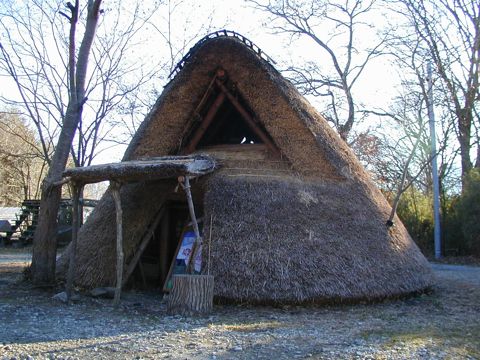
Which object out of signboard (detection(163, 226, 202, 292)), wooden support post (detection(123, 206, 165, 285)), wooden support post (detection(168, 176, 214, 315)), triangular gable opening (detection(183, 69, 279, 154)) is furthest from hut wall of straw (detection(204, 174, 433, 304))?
wooden support post (detection(123, 206, 165, 285))

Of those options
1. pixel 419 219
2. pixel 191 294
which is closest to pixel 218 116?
pixel 191 294

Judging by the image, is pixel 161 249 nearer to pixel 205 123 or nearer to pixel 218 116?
pixel 205 123

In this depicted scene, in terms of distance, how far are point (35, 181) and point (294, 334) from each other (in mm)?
36200

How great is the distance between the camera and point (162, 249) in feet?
38.9

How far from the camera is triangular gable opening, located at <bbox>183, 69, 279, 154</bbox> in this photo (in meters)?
11.2

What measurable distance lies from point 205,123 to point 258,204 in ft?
9.51

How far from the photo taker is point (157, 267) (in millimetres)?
11891

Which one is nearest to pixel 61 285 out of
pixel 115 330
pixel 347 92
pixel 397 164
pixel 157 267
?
pixel 157 267

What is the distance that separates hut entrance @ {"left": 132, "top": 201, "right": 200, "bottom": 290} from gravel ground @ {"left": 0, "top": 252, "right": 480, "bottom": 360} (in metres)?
1.73

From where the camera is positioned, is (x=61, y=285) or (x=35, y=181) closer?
(x=61, y=285)

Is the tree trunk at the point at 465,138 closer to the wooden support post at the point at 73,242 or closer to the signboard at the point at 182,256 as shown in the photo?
the signboard at the point at 182,256

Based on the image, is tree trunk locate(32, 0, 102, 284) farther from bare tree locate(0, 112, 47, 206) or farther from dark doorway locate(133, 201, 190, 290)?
bare tree locate(0, 112, 47, 206)

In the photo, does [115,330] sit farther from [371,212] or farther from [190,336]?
[371,212]

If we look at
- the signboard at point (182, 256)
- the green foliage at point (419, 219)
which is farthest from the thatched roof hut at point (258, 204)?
the green foliage at point (419, 219)
